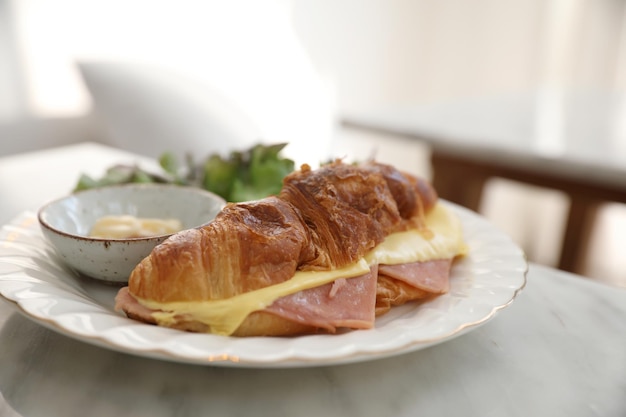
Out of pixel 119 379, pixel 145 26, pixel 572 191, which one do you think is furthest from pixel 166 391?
pixel 145 26

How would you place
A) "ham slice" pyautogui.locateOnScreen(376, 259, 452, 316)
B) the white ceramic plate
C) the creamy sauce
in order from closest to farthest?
1. the white ceramic plate
2. "ham slice" pyautogui.locateOnScreen(376, 259, 452, 316)
3. the creamy sauce

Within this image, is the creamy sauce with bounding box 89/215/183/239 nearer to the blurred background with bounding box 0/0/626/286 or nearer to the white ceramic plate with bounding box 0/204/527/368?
the white ceramic plate with bounding box 0/204/527/368

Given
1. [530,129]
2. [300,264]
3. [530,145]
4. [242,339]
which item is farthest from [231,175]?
[530,129]

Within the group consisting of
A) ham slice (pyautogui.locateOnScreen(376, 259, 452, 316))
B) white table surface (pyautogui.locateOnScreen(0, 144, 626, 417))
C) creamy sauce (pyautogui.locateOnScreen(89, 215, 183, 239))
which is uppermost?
creamy sauce (pyautogui.locateOnScreen(89, 215, 183, 239))

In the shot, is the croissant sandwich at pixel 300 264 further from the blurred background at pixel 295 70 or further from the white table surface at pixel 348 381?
the blurred background at pixel 295 70

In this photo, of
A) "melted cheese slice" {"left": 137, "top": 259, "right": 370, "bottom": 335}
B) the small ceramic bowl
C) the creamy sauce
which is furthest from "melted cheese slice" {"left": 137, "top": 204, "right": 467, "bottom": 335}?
the creamy sauce
